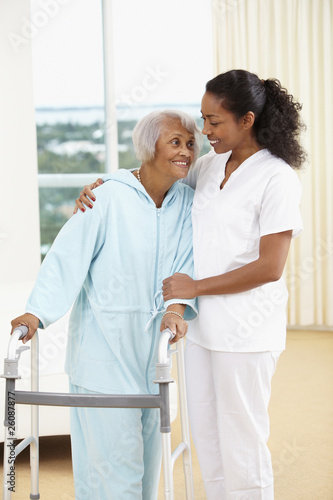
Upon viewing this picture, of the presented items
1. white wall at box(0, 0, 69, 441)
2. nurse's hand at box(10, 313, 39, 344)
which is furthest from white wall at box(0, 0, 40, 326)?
nurse's hand at box(10, 313, 39, 344)

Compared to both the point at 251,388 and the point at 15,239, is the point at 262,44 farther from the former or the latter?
the point at 251,388

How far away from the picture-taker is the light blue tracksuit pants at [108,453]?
6.33 ft

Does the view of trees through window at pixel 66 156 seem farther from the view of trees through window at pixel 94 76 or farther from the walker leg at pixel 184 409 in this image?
the walker leg at pixel 184 409

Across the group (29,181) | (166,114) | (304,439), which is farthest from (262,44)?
(166,114)

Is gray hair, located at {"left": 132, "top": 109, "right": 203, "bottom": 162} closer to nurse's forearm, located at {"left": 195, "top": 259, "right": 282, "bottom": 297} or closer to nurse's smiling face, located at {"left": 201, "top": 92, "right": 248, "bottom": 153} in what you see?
nurse's smiling face, located at {"left": 201, "top": 92, "right": 248, "bottom": 153}

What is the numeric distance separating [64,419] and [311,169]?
131 inches

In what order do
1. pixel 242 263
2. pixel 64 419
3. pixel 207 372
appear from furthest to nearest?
pixel 64 419 → pixel 207 372 → pixel 242 263

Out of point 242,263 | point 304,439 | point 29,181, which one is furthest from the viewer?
point 29,181

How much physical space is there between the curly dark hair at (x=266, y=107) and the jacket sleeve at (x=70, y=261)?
1.65 feet

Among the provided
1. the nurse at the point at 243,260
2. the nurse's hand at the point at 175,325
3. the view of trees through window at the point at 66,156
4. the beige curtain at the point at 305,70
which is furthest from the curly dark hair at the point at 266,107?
the view of trees through window at the point at 66,156

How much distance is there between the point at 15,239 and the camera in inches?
192

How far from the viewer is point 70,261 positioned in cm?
190

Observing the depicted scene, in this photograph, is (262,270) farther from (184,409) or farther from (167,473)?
(167,473)

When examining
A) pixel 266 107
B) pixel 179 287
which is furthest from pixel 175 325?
pixel 266 107
